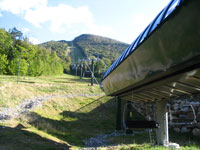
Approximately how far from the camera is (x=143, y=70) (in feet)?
14.1

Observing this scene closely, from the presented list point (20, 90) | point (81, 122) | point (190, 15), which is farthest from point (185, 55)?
point (20, 90)

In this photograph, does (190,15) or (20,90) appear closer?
(190,15)

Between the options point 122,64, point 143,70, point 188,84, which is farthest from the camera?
point 122,64

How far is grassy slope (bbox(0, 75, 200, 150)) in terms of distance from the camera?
7.32m

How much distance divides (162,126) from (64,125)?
320 inches

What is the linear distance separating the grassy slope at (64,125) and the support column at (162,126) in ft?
2.45

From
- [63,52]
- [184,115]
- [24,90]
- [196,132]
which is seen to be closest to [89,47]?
[63,52]

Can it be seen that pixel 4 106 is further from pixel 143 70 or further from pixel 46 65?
pixel 46 65

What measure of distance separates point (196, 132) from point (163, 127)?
3.63 meters

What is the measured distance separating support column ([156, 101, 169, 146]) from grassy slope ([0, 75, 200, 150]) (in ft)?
2.45

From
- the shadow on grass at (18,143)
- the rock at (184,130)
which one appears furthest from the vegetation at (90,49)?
the shadow on grass at (18,143)

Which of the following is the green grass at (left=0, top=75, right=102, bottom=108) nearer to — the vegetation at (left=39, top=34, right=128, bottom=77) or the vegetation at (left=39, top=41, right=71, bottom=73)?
the vegetation at (left=39, top=41, right=71, bottom=73)

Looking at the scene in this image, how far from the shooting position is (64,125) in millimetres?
13227

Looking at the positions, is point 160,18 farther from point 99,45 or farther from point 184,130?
point 99,45
